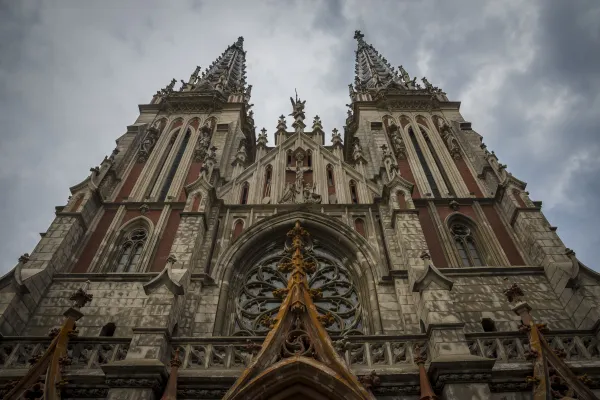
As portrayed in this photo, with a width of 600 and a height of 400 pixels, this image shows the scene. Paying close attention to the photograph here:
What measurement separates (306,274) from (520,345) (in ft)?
17.5

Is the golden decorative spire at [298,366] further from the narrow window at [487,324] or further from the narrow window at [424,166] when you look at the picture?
the narrow window at [424,166]

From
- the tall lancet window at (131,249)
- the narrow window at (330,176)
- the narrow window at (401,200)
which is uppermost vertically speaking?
the narrow window at (330,176)

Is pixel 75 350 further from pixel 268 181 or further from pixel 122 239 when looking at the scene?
pixel 268 181

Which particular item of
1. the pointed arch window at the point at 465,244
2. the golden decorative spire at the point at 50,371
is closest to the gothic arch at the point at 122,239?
the golden decorative spire at the point at 50,371

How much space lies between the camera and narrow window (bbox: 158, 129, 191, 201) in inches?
648

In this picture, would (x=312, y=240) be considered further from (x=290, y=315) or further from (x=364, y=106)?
(x=364, y=106)

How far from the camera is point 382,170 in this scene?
16.1 meters

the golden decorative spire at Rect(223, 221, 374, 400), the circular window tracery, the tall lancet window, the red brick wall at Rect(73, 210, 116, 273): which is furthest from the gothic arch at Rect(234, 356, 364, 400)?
the red brick wall at Rect(73, 210, 116, 273)

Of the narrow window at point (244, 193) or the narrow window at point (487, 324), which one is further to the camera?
the narrow window at point (244, 193)

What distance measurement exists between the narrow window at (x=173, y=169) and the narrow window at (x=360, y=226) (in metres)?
7.32

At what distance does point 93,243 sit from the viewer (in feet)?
44.6

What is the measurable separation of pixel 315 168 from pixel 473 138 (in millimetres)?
7549

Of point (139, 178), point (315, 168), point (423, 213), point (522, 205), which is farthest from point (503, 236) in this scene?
point (139, 178)

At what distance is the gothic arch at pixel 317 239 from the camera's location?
11.4 metres
